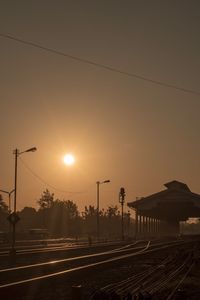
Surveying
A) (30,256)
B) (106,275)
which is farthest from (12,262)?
(106,275)

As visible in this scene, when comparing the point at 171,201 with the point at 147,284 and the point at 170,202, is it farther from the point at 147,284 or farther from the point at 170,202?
the point at 147,284

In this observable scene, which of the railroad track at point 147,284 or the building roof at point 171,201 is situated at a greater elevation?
the building roof at point 171,201

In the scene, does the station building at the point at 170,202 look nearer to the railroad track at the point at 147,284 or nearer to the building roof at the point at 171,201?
the building roof at the point at 171,201

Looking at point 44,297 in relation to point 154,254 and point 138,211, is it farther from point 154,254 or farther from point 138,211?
point 138,211

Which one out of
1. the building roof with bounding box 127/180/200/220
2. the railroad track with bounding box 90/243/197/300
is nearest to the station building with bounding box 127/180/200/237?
the building roof with bounding box 127/180/200/220

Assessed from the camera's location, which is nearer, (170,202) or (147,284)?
(147,284)

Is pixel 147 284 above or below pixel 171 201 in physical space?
below

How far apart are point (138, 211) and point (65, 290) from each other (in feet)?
368

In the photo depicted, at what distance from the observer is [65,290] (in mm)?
18016

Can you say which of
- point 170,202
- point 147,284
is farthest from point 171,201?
point 147,284

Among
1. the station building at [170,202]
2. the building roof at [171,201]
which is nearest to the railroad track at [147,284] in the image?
the station building at [170,202]

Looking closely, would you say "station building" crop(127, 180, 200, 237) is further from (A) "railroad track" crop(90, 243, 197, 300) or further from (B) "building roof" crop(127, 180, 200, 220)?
(A) "railroad track" crop(90, 243, 197, 300)

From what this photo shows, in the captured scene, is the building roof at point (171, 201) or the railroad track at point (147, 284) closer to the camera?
the railroad track at point (147, 284)

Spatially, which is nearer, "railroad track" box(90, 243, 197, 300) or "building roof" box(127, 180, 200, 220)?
"railroad track" box(90, 243, 197, 300)
